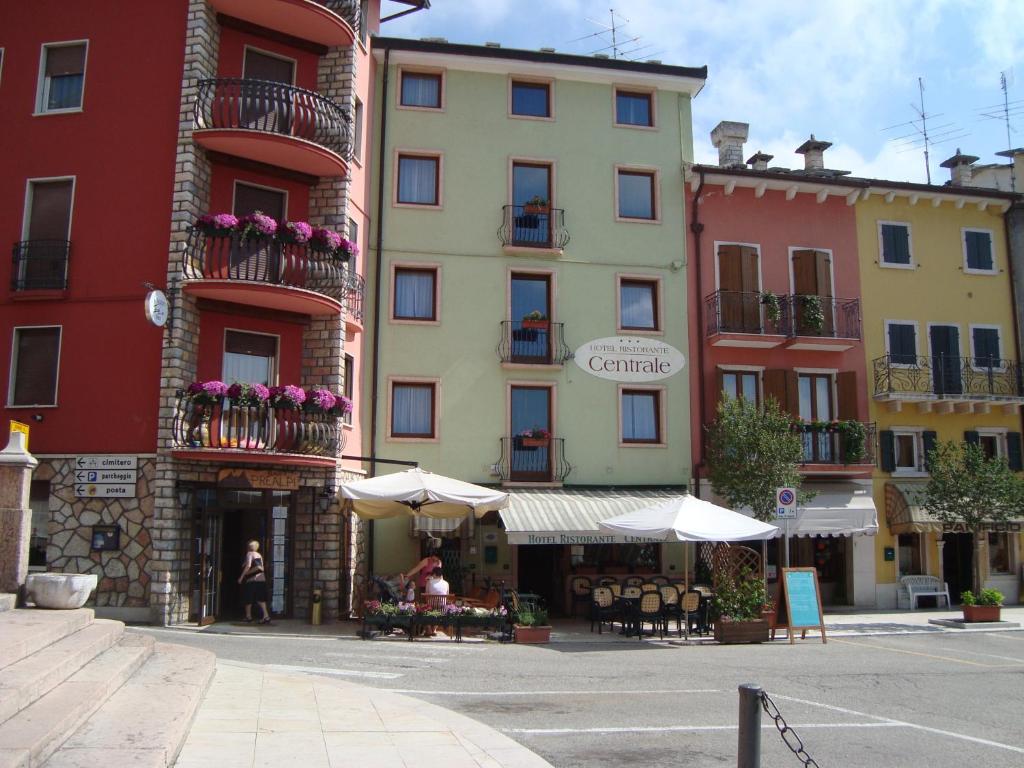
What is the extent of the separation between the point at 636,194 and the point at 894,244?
8168 mm

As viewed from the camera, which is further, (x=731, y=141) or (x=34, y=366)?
(x=731, y=141)

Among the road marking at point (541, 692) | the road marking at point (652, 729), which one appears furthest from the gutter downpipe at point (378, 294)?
the road marking at point (652, 729)

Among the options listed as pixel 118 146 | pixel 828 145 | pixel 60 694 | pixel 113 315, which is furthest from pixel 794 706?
pixel 828 145

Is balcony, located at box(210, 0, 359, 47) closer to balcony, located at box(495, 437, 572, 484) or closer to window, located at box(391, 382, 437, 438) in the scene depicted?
window, located at box(391, 382, 437, 438)

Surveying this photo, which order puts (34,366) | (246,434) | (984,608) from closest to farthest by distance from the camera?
(246,434) → (34,366) → (984,608)

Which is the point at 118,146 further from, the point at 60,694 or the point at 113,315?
the point at 60,694

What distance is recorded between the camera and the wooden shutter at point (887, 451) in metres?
26.5

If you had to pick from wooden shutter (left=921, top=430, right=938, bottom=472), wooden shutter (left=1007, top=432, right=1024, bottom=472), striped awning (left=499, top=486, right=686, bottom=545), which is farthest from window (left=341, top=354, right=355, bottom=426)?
wooden shutter (left=1007, top=432, right=1024, bottom=472)

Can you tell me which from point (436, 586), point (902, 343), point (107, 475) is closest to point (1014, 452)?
point (902, 343)

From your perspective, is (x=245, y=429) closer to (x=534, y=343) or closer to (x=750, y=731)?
(x=534, y=343)

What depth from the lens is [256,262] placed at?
64.3 feet

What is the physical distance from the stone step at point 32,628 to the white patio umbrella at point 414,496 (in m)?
7.85

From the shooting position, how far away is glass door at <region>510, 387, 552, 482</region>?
78.4ft

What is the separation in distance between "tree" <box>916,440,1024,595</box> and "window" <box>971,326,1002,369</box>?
4260 millimetres
